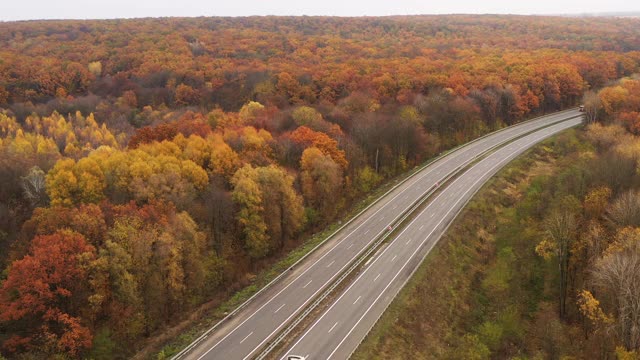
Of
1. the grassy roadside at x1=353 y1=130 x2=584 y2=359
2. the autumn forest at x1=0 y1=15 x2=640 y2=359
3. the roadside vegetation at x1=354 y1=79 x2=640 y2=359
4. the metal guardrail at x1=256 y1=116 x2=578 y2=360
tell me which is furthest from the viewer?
the grassy roadside at x1=353 y1=130 x2=584 y2=359

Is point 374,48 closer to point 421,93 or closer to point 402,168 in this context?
point 421,93

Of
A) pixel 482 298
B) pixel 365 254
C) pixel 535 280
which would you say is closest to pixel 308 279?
pixel 365 254

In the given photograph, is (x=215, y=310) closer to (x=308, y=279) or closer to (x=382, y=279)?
(x=308, y=279)

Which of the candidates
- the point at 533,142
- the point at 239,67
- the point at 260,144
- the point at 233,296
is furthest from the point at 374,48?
the point at 233,296

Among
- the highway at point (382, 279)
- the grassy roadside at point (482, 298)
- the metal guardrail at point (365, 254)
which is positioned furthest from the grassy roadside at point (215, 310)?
the grassy roadside at point (482, 298)

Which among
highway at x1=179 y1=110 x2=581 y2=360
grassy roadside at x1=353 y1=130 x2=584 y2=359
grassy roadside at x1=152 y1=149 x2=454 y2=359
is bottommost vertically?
grassy roadside at x1=353 y1=130 x2=584 y2=359

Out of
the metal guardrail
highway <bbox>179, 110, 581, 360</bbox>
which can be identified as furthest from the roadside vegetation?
highway <bbox>179, 110, 581, 360</bbox>

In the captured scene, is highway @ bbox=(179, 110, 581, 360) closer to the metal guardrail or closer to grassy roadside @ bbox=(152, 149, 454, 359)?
the metal guardrail
